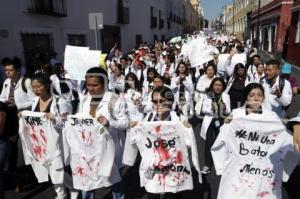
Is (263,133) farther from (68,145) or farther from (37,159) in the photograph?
(37,159)

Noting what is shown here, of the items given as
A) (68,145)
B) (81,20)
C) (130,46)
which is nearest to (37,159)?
(68,145)

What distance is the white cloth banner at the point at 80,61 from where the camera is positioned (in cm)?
542

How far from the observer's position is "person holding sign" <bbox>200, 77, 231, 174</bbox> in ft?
15.5

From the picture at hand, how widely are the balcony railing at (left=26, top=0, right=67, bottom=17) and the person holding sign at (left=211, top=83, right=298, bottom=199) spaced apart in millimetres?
10814

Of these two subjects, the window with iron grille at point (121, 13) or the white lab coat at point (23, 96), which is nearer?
the white lab coat at point (23, 96)

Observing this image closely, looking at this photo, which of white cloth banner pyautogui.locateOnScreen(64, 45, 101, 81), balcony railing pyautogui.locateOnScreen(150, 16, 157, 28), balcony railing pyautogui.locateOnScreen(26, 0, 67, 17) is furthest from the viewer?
balcony railing pyautogui.locateOnScreen(150, 16, 157, 28)

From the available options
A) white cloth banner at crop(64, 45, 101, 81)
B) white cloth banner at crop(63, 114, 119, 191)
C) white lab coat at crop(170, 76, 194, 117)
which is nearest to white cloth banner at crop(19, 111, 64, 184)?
white cloth banner at crop(63, 114, 119, 191)

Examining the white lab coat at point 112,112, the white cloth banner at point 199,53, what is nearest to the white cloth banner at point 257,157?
the white lab coat at point 112,112

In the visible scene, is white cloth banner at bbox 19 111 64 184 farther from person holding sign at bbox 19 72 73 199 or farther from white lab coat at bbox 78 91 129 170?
white lab coat at bbox 78 91 129 170

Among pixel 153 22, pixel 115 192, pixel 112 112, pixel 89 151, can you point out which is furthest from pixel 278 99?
pixel 153 22

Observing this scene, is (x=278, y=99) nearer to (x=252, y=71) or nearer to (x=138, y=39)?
(x=252, y=71)

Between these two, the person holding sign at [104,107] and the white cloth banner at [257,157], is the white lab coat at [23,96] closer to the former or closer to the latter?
the person holding sign at [104,107]

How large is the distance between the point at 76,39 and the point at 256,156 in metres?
14.3

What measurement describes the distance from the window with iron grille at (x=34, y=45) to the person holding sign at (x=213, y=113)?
8.81m
